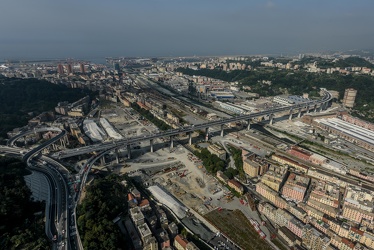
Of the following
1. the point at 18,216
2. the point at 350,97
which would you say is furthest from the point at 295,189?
the point at 350,97

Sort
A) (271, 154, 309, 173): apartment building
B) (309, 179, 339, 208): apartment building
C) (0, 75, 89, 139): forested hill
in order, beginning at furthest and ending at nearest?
(0, 75, 89, 139): forested hill < (271, 154, 309, 173): apartment building < (309, 179, 339, 208): apartment building

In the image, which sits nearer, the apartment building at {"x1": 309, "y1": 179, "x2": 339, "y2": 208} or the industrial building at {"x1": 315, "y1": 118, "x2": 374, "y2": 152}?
the apartment building at {"x1": 309, "y1": 179, "x2": 339, "y2": 208}

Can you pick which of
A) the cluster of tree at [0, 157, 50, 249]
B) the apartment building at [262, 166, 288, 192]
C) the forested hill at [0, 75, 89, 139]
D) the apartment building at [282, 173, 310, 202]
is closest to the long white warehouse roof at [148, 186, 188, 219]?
the apartment building at [262, 166, 288, 192]

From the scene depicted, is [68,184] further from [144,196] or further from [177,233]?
[177,233]

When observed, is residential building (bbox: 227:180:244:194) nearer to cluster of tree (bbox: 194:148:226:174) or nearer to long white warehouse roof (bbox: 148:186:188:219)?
cluster of tree (bbox: 194:148:226:174)

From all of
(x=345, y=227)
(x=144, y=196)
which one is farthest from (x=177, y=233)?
(x=345, y=227)

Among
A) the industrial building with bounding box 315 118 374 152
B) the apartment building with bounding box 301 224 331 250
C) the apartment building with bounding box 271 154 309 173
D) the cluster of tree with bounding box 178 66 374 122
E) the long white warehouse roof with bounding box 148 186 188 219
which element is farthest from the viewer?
the cluster of tree with bounding box 178 66 374 122

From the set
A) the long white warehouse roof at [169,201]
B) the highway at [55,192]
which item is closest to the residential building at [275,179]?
the long white warehouse roof at [169,201]

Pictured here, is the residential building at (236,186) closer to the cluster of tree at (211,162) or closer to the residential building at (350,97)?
the cluster of tree at (211,162)

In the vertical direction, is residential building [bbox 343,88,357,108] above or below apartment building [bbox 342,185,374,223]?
above
